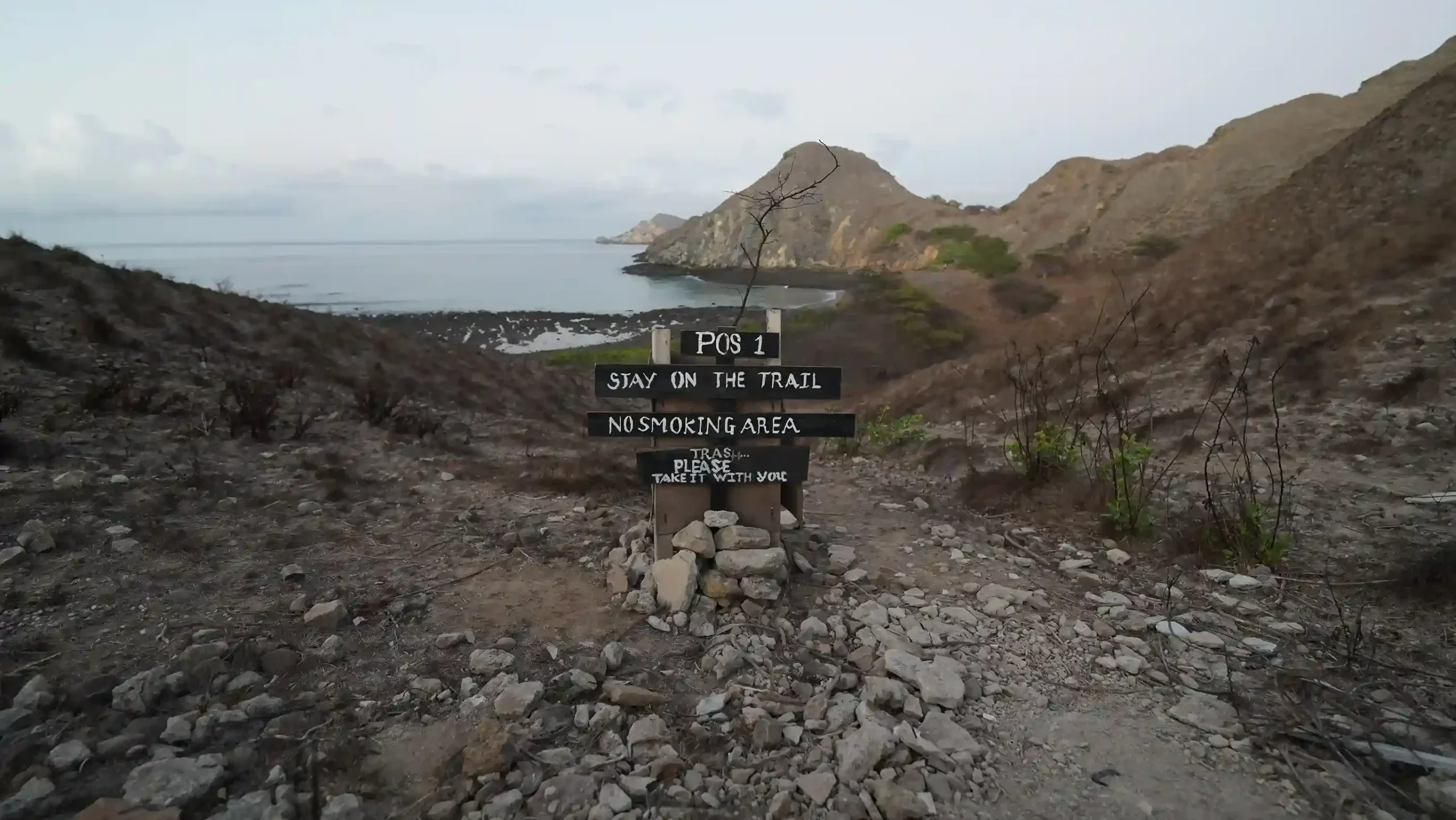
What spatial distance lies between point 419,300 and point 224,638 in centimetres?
6259

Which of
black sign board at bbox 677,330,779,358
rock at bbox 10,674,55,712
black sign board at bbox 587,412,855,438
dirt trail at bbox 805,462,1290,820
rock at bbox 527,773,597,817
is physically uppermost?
black sign board at bbox 677,330,779,358

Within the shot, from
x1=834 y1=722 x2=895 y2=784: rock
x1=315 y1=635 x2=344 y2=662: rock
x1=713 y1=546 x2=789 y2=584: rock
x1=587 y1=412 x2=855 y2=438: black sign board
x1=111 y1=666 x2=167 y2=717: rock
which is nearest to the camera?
x1=834 y1=722 x2=895 y2=784: rock

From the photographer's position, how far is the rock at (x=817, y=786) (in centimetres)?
292

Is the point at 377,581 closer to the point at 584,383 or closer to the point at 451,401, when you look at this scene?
the point at 451,401

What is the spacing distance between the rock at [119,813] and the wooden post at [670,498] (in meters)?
2.60

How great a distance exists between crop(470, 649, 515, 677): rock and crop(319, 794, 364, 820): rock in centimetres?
98

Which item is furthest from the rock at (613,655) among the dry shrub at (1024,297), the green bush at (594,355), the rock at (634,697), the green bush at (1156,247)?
the green bush at (1156,247)

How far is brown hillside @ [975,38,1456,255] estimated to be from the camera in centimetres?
3838

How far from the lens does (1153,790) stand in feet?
9.59

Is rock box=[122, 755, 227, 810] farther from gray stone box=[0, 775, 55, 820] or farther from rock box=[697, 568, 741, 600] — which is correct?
rock box=[697, 568, 741, 600]

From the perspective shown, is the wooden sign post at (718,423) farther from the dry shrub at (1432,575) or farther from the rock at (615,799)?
the dry shrub at (1432,575)

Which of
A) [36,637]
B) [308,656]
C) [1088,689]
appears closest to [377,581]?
[308,656]

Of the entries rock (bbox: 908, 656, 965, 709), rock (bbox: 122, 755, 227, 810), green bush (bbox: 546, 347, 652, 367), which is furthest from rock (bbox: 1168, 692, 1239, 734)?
green bush (bbox: 546, 347, 652, 367)

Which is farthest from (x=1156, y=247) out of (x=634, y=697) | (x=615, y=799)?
(x=615, y=799)
